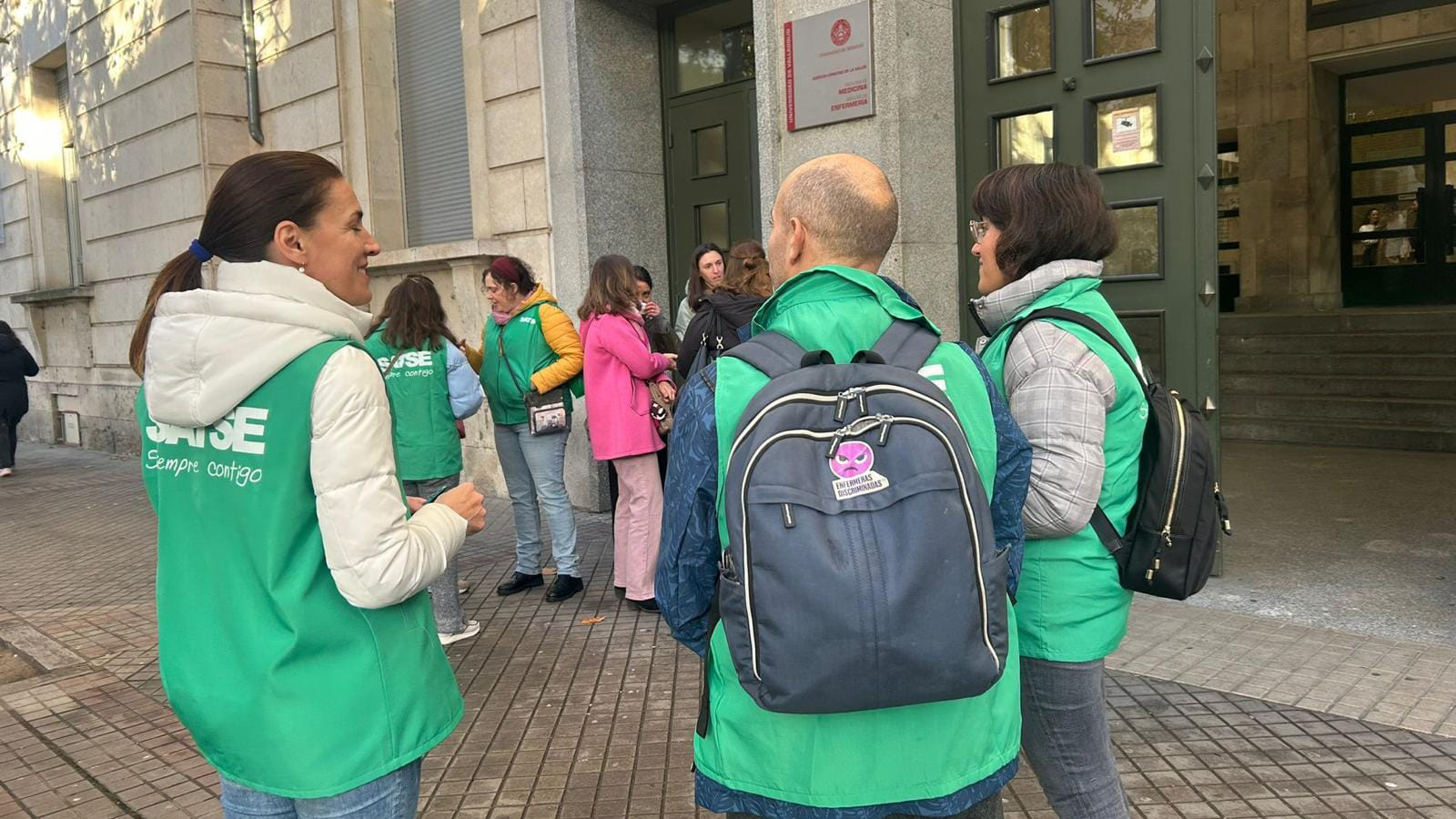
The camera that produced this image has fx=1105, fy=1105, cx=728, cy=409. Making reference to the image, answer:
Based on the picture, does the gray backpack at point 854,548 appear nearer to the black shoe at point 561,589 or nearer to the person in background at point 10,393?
the black shoe at point 561,589

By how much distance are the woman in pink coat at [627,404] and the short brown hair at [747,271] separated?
0.61m

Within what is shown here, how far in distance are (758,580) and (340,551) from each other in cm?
76

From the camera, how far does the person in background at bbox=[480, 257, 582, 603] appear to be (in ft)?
20.0

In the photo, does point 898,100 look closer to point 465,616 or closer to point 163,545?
point 465,616

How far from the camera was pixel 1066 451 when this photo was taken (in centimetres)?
227

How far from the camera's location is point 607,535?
25.9 feet

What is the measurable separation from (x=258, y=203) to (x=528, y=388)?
4.14m

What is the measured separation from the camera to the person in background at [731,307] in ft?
17.6

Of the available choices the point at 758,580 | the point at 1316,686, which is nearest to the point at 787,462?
the point at 758,580

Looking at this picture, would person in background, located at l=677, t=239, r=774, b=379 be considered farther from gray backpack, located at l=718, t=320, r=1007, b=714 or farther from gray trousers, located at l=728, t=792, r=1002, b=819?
gray backpack, located at l=718, t=320, r=1007, b=714

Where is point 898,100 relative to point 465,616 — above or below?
above

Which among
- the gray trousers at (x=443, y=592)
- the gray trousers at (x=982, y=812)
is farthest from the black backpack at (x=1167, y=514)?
the gray trousers at (x=443, y=592)

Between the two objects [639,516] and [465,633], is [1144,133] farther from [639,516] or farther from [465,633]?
[465,633]

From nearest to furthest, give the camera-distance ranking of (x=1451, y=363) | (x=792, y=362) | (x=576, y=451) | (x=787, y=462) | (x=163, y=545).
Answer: (x=787, y=462) → (x=792, y=362) → (x=163, y=545) → (x=576, y=451) → (x=1451, y=363)
